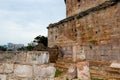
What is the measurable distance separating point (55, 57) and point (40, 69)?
5727 millimetres

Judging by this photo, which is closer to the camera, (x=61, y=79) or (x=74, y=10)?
(x=61, y=79)

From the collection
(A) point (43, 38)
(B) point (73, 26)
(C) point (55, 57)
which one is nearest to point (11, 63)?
(C) point (55, 57)

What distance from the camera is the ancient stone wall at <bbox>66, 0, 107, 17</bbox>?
1551 cm

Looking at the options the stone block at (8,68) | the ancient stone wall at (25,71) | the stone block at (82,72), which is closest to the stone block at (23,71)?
the ancient stone wall at (25,71)

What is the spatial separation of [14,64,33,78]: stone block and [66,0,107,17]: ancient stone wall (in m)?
10.5

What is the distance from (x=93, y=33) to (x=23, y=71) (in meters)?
7.41

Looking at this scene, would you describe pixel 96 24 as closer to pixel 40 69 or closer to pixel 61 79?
pixel 61 79

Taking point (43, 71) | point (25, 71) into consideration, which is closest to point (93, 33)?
point (43, 71)

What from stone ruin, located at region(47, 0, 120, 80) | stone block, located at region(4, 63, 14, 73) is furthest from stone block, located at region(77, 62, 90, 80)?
stone block, located at region(4, 63, 14, 73)

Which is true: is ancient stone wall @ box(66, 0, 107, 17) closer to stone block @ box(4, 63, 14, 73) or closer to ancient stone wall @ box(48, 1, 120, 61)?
ancient stone wall @ box(48, 1, 120, 61)

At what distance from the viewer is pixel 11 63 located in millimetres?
5523

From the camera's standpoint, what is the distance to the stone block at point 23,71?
17.7 feet

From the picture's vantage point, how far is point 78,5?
17.3 metres

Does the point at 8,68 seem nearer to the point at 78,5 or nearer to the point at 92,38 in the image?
the point at 92,38
